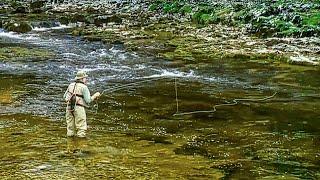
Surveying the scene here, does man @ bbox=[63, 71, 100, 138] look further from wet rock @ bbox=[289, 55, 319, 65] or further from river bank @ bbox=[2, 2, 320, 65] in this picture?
wet rock @ bbox=[289, 55, 319, 65]

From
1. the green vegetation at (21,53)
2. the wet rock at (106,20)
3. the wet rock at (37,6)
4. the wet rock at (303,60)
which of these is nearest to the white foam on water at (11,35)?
the green vegetation at (21,53)

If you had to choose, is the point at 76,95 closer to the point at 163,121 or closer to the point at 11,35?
the point at 163,121

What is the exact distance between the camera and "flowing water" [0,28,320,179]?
956cm

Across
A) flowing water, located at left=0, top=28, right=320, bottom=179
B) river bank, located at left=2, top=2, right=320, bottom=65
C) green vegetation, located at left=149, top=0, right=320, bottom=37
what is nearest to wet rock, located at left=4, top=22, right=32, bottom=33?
river bank, located at left=2, top=2, right=320, bottom=65

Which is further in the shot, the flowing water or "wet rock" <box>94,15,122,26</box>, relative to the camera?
"wet rock" <box>94,15,122,26</box>

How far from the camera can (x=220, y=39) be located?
26109mm

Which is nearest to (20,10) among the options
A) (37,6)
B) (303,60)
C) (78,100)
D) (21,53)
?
(37,6)

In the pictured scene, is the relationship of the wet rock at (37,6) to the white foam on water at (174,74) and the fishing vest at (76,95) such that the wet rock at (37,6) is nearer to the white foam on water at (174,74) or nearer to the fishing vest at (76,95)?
the white foam on water at (174,74)

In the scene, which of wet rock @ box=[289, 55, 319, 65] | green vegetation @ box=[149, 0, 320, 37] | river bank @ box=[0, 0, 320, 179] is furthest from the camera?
green vegetation @ box=[149, 0, 320, 37]

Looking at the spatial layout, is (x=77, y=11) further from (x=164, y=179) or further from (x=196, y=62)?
(x=164, y=179)

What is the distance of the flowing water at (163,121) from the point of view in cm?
956

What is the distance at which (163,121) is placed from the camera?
13.3 meters

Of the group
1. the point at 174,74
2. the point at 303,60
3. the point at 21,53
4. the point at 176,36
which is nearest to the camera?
the point at 174,74

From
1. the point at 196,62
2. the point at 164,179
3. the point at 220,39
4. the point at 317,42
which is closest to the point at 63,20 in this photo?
the point at 220,39
